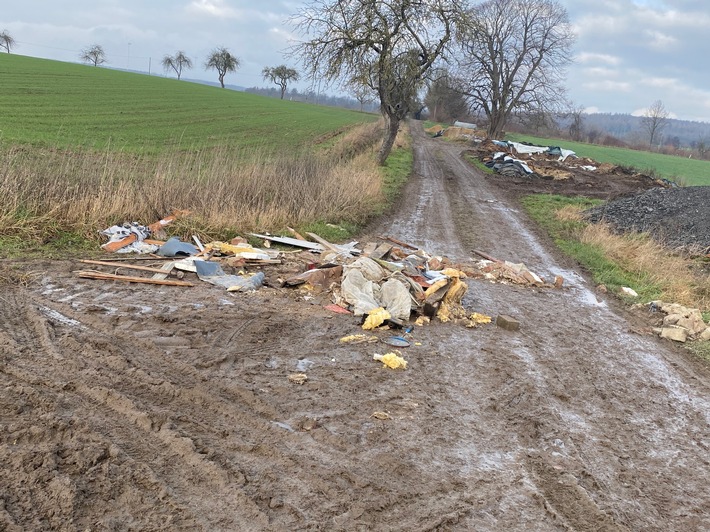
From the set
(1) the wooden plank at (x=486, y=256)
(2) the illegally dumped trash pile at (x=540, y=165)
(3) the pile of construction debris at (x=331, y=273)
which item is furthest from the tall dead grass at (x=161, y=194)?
(2) the illegally dumped trash pile at (x=540, y=165)

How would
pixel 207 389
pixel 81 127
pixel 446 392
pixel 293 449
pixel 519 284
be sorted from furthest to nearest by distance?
pixel 81 127 < pixel 519 284 < pixel 446 392 < pixel 207 389 < pixel 293 449

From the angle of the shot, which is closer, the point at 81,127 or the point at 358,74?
the point at 358,74

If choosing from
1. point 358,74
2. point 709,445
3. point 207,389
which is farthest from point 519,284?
point 358,74

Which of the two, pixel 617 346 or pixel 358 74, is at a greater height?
pixel 358 74

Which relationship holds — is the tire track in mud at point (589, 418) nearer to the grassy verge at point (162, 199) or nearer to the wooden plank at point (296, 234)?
the wooden plank at point (296, 234)

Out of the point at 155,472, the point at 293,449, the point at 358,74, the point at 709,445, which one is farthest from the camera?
the point at 358,74

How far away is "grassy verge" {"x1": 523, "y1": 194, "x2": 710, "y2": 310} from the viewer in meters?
9.55

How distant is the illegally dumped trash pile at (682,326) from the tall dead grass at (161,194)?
7.17m

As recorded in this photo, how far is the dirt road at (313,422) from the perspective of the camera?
124 inches

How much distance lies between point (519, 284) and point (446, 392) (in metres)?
4.98

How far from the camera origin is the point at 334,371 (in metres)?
5.26

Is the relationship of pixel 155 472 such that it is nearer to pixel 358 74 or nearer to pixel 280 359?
pixel 280 359

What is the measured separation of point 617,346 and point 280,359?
4.69 meters

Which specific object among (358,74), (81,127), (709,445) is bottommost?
(709,445)
